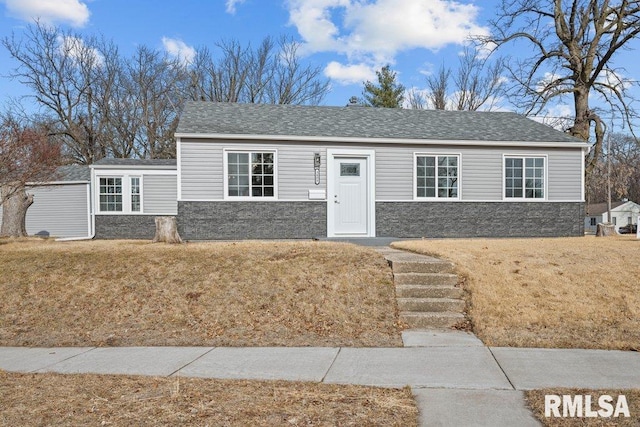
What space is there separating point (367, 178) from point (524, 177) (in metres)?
5.12

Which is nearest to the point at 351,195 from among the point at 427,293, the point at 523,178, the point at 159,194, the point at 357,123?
the point at 357,123

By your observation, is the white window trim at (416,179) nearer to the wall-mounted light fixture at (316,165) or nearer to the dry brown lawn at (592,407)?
the wall-mounted light fixture at (316,165)

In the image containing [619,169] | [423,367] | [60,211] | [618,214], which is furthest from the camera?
[618,214]

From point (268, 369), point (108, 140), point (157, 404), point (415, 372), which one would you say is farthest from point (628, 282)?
point (108, 140)

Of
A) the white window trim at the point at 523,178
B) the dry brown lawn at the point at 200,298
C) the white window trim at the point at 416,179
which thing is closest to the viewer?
the dry brown lawn at the point at 200,298

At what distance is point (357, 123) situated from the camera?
1537 cm

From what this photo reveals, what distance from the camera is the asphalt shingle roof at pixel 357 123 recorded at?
45.8 ft

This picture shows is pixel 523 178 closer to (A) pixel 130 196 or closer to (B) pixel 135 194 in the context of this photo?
(B) pixel 135 194

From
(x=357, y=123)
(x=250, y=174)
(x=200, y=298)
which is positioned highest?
(x=357, y=123)

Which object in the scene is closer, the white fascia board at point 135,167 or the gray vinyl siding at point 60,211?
the white fascia board at point 135,167

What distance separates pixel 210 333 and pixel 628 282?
21.2 feet

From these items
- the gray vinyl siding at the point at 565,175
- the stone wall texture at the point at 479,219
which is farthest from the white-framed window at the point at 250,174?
the gray vinyl siding at the point at 565,175

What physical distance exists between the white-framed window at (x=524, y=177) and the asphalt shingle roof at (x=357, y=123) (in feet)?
2.18

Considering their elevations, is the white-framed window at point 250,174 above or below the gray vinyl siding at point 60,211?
above
